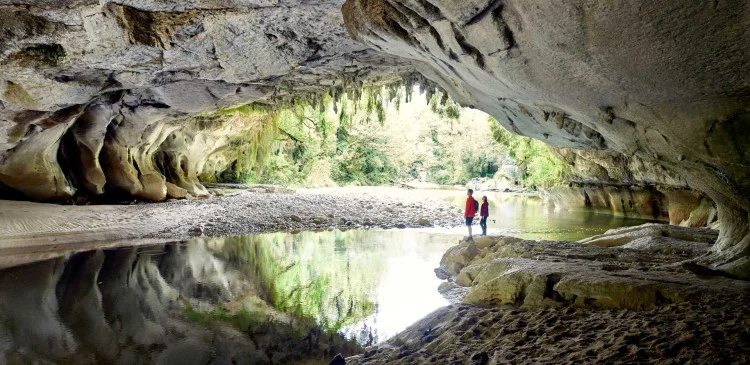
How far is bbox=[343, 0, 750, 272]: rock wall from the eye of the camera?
11.3 feet

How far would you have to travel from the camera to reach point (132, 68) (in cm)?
855

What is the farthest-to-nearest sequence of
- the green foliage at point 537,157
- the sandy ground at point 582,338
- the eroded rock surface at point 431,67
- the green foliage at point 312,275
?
1. the green foliage at point 537,157
2. the green foliage at point 312,275
3. the eroded rock surface at point 431,67
4. the sandy ground at point 582,338

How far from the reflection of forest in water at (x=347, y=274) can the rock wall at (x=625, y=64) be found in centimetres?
327

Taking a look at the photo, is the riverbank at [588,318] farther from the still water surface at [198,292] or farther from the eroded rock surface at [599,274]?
the still water surface at [198,292]

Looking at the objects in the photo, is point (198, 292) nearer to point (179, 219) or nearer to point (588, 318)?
point (588, 318)

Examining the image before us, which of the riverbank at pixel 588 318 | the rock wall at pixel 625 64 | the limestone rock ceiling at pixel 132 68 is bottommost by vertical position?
the riverbank at pixel 588 318

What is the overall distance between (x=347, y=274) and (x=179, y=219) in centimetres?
780

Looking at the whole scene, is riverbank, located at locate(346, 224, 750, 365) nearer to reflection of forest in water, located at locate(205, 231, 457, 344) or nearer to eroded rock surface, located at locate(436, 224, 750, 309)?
eroded rock surface, located at locate(436, 224, 750, 309)

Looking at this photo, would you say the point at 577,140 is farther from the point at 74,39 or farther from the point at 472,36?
the point at 74,39

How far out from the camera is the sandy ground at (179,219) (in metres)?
10.3

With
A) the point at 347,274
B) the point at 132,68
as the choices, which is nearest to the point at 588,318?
the point at 347,274

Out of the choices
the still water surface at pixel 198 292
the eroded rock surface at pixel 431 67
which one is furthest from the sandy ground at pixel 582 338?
the eroded rock surface at pixel 431 67

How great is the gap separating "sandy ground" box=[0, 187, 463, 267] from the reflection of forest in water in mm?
1660

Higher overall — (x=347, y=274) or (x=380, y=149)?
(x=380, y=149)
